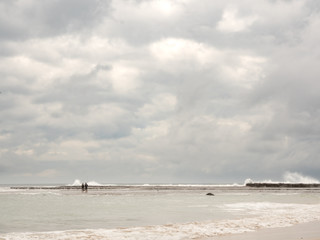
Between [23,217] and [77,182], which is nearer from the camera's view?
[23,217]

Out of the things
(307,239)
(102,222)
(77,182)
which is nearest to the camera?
(307,239)

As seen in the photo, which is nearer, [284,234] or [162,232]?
[284,234]

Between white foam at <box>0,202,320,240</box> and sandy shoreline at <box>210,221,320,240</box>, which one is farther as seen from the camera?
white foam at <box>0,202,320,240</box>

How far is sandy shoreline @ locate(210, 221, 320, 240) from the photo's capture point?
19427 mm

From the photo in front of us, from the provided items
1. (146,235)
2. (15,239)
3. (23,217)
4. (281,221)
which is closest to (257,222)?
(281,221)

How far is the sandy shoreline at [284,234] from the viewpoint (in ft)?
63.7

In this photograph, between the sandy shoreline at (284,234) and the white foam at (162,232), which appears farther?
the white foam at (162,232)

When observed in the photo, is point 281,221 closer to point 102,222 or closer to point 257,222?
point 257,222

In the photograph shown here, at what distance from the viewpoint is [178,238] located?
20.5m

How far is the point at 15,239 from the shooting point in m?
20.6

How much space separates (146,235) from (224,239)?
4669mm

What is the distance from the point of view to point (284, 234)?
2067cm

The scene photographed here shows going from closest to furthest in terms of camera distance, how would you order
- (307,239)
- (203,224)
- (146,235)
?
1. (307,239)
2. (146,235)
3. (203,224)

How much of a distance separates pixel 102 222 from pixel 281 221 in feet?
44.5
